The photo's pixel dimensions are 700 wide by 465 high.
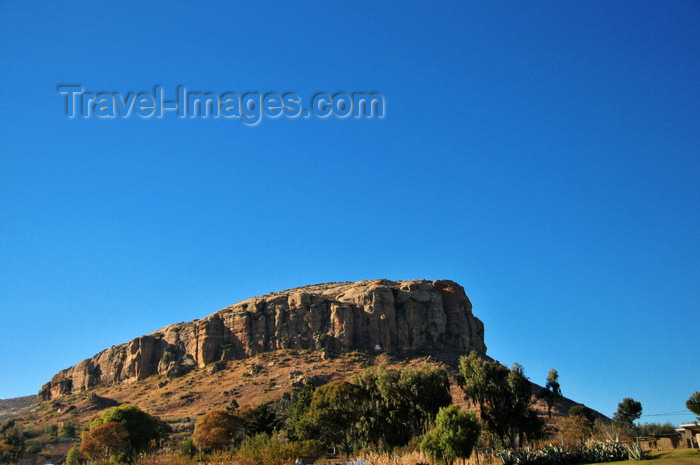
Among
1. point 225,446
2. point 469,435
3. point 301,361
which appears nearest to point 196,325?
point 301,361

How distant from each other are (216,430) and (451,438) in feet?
78.7

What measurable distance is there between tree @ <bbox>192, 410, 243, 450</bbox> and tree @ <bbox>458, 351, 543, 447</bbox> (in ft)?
68.2

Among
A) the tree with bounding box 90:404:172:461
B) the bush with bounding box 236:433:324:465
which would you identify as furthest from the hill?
the bush with bounding box 236:433:324:465

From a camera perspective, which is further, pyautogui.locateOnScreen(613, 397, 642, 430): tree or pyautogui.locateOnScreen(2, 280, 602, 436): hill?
pyautogui.locateOnScreen(2, 280, 602, 436): hill

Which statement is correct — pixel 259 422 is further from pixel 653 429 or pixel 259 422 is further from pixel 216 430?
pixel 653 429

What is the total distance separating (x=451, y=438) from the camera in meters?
31.4

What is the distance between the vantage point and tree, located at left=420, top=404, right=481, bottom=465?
3098 centimetres

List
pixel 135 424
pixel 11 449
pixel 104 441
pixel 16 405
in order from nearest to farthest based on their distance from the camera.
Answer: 1. pixel 104 441
2. pixel 11 449
3. pixel 135 424
4. pixel 16 405

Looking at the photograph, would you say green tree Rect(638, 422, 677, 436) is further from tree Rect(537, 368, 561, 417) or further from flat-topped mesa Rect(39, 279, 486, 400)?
flat-topped mesa Rect(39, 279, 486, 400)

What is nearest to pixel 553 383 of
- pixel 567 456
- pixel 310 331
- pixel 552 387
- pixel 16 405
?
pixel 552 387

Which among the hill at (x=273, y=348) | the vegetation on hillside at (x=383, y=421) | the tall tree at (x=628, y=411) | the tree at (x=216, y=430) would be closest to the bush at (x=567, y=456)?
the vegetation on hillside at (x=383, y=421)

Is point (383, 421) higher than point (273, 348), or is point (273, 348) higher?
point (273, 348)

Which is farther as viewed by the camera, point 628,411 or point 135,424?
point 628,411

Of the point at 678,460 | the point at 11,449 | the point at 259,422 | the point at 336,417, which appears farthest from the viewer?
the point at 259,422
